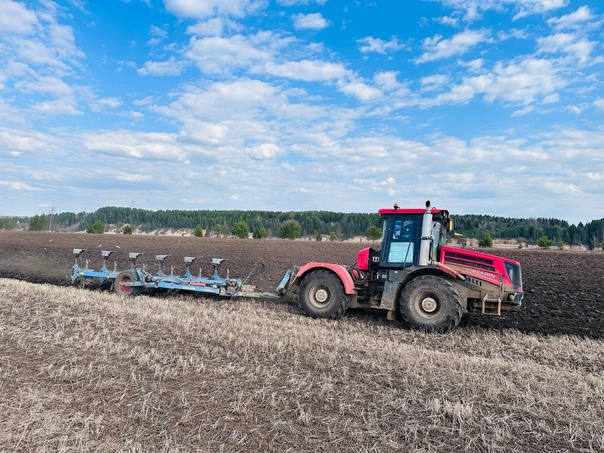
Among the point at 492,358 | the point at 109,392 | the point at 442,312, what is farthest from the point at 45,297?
the point at 492,358

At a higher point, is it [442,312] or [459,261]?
[459,261]

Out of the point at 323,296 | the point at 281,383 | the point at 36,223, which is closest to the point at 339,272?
the point at 323,296

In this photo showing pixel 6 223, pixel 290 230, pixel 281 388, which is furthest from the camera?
pixel 6 223

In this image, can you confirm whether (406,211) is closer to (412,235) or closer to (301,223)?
(412,235)

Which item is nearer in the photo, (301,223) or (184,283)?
(184,283)

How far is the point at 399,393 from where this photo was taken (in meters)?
5.66

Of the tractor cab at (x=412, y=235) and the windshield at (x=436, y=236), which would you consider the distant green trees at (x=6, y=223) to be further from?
the windshield at (x=436, y=236)

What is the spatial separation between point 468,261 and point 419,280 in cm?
122

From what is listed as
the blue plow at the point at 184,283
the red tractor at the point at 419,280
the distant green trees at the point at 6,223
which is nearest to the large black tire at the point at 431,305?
the red tractor at the point at 419,280

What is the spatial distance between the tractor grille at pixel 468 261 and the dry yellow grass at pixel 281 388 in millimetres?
1477

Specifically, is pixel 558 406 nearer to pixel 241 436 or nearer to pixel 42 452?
pixel 241 436

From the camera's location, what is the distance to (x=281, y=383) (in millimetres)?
5902

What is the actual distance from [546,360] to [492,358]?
941mm

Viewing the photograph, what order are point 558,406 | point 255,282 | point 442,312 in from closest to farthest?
point 558,406
point 442,312
point 255,282
